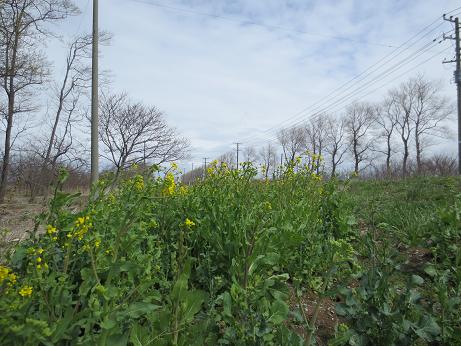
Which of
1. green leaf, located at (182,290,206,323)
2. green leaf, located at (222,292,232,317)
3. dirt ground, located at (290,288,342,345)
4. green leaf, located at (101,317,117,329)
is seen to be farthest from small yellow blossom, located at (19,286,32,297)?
dirt ground, located at (290,288,342,345)

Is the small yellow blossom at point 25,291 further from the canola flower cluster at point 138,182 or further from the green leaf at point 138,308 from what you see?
the canola flower cluster at point 138,182

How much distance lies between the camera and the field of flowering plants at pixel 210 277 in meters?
1.47

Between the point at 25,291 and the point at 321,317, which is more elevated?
the point at 25,291

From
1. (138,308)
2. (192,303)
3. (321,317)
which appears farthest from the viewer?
(321,317)

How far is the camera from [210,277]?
2.55m

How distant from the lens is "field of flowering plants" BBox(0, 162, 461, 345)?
1.47m

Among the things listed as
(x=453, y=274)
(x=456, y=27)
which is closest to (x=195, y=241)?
(x=453, y=274)

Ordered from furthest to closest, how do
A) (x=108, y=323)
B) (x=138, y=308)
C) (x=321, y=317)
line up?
(x=321, y=317) < (x=138, y=308) < (x=108, y=323)

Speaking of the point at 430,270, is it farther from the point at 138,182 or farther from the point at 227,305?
the point at 138,182

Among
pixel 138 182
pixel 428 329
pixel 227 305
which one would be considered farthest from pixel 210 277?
pixel 428 329

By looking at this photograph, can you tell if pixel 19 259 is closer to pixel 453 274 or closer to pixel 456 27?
pixel 453 274

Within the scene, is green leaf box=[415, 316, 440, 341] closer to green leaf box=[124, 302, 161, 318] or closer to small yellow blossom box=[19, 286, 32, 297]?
green leaf box=[124, 302, 161, 318]

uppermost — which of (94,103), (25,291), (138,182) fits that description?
(94,103)

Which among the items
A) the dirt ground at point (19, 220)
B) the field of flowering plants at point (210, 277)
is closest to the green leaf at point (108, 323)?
the field of flowering plants at point (210, 277)
